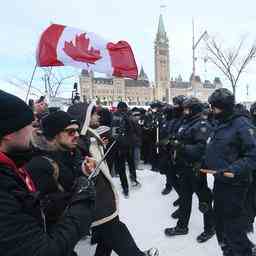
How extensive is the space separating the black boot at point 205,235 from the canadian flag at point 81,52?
2730 millimetres

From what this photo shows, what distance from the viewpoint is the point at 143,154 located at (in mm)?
11336

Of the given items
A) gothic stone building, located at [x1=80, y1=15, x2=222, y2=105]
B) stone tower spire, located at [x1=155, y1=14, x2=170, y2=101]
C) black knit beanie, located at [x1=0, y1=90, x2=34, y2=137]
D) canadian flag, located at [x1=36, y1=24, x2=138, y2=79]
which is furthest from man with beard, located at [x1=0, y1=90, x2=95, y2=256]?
gothic stone building, located at [x1=80, y1=15, x2=222, y2=105]

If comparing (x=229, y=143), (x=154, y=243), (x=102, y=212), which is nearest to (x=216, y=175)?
(x=229, y=143)

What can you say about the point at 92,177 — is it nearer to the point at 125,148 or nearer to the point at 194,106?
the point at 194,106

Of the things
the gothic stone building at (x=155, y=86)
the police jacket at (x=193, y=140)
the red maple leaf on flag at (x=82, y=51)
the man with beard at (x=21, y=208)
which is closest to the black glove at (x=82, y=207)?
the man with beard at (x=21, y=208)

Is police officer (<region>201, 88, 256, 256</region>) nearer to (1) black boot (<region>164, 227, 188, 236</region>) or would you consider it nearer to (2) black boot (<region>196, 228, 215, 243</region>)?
(2) black boot (<region>196, 228, 215, 243</region>)

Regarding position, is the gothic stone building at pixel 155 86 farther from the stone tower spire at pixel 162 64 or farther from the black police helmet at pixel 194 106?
the black police helmet at pixel 194 106

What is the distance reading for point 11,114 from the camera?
4.99ft

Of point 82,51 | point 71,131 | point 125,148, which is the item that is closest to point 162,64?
point 125,148

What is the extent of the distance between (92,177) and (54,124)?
0.54m

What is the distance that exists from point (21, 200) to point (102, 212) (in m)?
1.96

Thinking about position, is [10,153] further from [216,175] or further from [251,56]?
[251,56]

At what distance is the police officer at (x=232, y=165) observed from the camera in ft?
11.1

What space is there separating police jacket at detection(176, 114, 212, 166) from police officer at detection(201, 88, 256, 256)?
0.82 m
